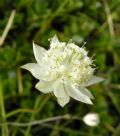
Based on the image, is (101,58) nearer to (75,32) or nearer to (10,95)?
(75,32)

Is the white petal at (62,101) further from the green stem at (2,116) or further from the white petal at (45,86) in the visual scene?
the green stem at (2,116)

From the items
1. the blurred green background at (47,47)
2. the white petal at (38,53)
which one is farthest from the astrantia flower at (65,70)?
the blurred green background at (47,47)

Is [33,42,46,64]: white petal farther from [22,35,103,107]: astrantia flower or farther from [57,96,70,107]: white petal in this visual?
[57,96,70,107]: white petal

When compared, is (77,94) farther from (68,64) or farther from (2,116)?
(2,116)

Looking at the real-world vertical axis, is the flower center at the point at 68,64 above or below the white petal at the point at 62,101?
above

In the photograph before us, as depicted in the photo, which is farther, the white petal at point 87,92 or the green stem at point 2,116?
the green stem at point 2,116

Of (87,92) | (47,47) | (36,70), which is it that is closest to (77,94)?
(87,92)

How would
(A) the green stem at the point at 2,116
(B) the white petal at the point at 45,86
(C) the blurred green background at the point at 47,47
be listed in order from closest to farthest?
(B) the white petal at the point at 45,86 < (A) the green stem at the point at 2,116 < (C) the blurred green background at the point at 47,47

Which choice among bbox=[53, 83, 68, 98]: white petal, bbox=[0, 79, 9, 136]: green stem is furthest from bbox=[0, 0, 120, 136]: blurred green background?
bbox=[53, 83, 68, 98]: white petal
